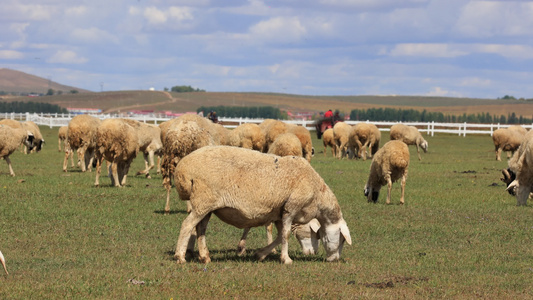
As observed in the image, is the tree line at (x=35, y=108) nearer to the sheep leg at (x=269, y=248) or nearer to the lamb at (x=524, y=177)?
the lamb at (x=524, y=177)

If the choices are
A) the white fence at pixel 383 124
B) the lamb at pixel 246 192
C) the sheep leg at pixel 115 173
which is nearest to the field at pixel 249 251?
the sheep leg at pixel 115 173

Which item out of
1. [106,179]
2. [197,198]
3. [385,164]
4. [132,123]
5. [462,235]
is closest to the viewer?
[197,198]

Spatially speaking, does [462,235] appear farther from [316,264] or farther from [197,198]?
[197,198]

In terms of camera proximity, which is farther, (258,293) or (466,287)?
(466,287)

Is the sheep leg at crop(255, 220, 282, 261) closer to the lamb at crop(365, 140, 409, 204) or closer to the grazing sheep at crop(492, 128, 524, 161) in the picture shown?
the lamb at crop(365, 140, 409, 204)

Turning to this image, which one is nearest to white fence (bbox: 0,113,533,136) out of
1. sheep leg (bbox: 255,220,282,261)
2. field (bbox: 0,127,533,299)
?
field (bbox: 0,127,533,299)

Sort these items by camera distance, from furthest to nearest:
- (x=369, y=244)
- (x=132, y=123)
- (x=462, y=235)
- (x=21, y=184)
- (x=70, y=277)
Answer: (x=132, y=123)
(x=21, y=184)
(x=462, y=235)
(x=369, y=244)
(x=70, y=277)

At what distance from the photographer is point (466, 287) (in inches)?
343

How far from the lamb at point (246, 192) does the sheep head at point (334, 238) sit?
15 centimetres

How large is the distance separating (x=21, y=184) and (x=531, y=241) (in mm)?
13498

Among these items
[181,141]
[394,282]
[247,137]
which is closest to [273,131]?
[247,137]

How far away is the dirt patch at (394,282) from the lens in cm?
865

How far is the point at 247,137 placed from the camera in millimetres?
24438

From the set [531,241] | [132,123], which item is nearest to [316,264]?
[531,241]
